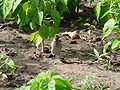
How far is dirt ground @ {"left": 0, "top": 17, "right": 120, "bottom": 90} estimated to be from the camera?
4.19 metres

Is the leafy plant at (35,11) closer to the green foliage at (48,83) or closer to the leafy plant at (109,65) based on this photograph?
the leafy plant at (109,65)

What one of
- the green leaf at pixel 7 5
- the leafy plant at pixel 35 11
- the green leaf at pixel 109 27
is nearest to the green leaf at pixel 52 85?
the green leaf at pixel 109 27

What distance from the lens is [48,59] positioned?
489 centimetres

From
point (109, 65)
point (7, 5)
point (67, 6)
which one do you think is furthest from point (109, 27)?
point (67, 6)

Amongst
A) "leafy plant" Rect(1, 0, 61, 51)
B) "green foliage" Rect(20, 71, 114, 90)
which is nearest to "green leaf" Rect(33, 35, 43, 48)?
"leafy plant" Rect(1, 0, 61, 51)

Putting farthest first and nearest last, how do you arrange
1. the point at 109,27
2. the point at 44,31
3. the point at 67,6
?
the point at 67,6 < the point at 44,31 < the point at 109,27

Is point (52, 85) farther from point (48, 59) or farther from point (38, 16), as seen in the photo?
point (48, 59)

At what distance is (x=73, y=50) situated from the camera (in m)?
5.38

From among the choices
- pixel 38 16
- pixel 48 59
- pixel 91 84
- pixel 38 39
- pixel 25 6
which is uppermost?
pixel 25 6

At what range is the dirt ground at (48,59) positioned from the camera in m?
4.19

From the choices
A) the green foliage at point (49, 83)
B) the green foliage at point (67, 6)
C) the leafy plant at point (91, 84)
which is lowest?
the leafy plant at point (91, 84)

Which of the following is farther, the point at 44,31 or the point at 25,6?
the point at 44,31

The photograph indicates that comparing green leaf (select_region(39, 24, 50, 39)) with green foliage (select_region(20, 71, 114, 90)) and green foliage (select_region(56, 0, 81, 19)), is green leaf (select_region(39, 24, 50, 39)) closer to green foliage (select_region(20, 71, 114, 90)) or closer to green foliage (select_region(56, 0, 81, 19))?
green foliage (select_region(56, 0, 81, 19))

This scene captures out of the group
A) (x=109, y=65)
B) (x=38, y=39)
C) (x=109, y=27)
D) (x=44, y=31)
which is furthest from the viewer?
(x=38, y=39)
